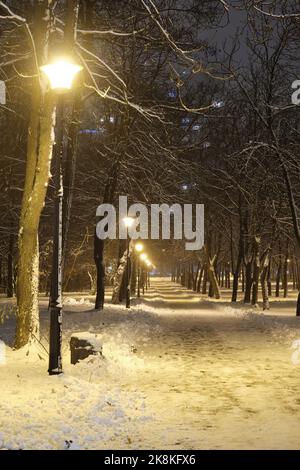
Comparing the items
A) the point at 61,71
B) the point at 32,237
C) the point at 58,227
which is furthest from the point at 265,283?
the point at 61,71

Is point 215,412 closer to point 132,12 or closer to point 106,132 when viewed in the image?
point 132,12

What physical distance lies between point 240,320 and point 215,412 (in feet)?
58.2

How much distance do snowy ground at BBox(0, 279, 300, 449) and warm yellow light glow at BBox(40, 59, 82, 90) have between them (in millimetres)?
4891

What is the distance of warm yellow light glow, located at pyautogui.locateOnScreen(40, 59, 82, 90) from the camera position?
392 inches

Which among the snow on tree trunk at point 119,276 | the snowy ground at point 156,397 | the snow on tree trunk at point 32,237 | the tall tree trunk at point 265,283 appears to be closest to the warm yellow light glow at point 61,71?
the snow on tree trunk at point 32,237

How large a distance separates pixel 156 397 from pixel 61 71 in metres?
5.54

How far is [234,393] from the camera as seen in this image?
10289 millimetres

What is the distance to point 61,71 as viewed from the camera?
1004 centimetres

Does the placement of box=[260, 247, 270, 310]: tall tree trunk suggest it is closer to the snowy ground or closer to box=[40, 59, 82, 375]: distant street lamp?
the snowy ground

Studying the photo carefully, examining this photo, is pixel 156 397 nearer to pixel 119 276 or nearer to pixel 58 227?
pixel 58 227

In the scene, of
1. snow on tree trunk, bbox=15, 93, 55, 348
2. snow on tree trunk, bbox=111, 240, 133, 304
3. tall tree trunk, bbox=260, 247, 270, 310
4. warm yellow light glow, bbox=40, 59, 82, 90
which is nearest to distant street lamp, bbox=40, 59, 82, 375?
warm yellow light glow, bbox=40, 59, 82, 90

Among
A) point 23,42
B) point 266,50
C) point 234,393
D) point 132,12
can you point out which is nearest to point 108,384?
point 234,393

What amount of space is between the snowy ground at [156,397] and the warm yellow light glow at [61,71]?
4891 mm

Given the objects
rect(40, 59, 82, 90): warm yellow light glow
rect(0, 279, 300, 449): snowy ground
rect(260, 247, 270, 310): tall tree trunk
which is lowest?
rect(0, 279, 300, 449): snowy ground
